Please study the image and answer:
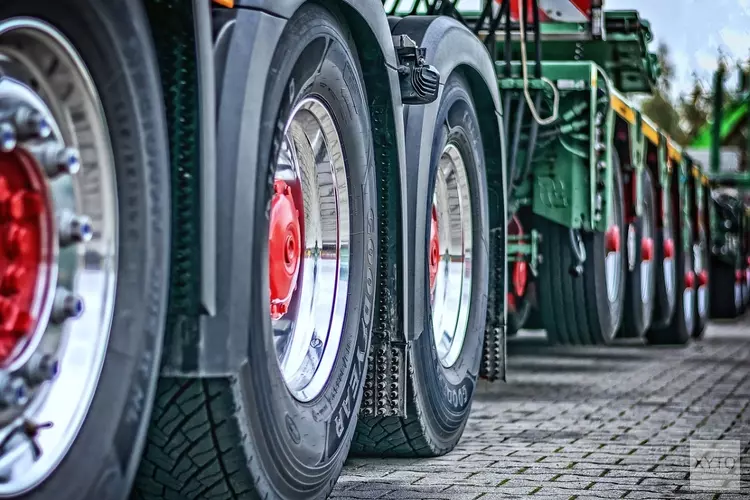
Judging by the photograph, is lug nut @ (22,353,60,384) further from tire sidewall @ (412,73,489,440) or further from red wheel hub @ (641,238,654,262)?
red wheel hub @ (641,238,654,262)

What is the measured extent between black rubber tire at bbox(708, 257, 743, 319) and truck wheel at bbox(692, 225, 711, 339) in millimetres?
1680

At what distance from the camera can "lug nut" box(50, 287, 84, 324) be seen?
2.12 metres

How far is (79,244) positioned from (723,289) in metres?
13.3

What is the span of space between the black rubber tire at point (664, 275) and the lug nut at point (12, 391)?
820 cm

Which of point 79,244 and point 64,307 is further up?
point 79,244

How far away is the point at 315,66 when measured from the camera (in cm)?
302

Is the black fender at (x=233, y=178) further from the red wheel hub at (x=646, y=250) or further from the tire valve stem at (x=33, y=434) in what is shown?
the red wheel hub at (x=646, y=250)

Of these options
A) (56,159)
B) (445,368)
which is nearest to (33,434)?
(56,159)

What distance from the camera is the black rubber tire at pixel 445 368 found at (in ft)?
13.5

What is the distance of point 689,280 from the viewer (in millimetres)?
11469

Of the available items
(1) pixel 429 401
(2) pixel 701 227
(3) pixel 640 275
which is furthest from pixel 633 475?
(2) pixel 701 227

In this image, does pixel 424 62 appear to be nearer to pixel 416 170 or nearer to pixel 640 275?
pixel 416 170

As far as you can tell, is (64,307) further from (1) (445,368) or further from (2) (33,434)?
(1) (445,368)

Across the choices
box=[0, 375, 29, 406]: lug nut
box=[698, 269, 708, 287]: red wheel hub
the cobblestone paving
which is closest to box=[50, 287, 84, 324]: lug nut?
box=[0, 375, 29, 406]: lug nut
